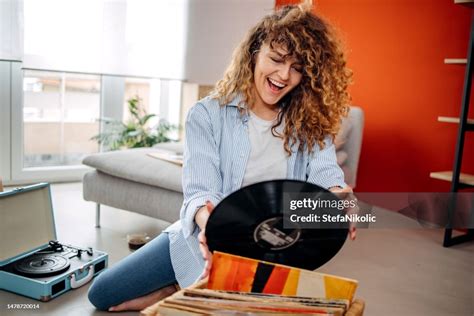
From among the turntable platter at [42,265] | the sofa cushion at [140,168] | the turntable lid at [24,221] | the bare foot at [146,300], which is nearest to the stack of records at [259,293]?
the bare foot at [146,300]

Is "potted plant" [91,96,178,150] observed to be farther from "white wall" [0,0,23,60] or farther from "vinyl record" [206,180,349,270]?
"vinyl record" [206,180,349,270]

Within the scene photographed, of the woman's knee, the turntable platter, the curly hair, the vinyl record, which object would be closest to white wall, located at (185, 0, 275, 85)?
the turntable platter

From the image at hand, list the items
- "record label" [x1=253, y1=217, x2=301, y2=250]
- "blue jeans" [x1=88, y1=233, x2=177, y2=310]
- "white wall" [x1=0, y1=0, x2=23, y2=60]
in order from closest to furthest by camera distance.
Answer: "record label" [x1=253, y1=217, x2=301, y2=250], "blue jeans" [x1=88, y1=233, x2=177, y2=310], "white wall" [x1=0, y1=0, x2=23, y2=60]

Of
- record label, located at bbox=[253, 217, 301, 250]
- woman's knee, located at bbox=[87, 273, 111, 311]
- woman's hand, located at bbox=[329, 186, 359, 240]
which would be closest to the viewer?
record label, located at bbox=[253, 217, 301, 250]

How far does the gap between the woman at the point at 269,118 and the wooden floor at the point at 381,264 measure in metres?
0.84

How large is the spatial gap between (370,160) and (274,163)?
99.3 inches

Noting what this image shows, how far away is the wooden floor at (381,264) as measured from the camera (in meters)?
1.91

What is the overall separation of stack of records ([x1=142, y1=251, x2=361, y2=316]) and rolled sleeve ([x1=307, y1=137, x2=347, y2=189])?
56 centimetres

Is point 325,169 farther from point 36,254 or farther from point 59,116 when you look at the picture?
point 59,116

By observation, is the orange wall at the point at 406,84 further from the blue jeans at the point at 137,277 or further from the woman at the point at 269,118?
the blue jeans at the point at 137,277

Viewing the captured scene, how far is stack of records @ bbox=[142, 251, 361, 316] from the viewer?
67 centimetres

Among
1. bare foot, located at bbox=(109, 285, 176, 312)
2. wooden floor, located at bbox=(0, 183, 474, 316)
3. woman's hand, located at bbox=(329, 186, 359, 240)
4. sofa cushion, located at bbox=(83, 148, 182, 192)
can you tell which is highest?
woman's hand, located at bbox=(329, 186, 359, 240)

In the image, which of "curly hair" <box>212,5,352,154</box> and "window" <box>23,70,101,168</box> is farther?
"window" <box>23,70,101,168</box>

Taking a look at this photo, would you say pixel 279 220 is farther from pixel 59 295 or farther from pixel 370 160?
pixel 370 160
